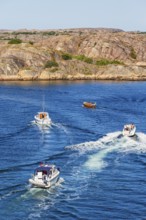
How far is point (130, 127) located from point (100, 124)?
A: 14.2 meters

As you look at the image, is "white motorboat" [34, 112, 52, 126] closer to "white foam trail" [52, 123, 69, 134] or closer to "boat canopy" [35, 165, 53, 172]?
"white foam trail" [52, 123, 69, 134]

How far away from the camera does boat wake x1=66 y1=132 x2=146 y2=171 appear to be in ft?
264

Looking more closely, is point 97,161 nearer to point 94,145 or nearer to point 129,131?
point 94,145

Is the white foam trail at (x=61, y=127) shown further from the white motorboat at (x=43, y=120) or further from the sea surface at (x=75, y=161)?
the white motorboat at (x=43, y=120)

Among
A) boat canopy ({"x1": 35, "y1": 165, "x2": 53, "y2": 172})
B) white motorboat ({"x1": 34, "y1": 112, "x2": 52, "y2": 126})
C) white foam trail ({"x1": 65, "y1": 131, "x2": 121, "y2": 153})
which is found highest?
white motorboat ({"x1": 34, "y1": 112, "x2": 52, "y2": 126})

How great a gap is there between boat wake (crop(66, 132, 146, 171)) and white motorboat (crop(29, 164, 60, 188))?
918cm

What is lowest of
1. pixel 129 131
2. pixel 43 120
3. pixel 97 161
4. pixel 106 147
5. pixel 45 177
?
pixel 97 161

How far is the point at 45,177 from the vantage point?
67.4 metres

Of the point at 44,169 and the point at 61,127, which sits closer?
the point at 44,169

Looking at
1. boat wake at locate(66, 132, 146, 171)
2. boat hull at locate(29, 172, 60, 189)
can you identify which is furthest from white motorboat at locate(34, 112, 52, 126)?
boat hull at locate(29, 172, 60, 189)

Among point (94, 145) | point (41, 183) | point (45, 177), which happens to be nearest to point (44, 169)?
point (45, 177)

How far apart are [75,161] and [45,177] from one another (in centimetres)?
1392

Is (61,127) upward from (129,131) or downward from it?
downward

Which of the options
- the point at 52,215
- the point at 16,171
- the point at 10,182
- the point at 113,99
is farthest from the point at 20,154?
the point at 113,99
